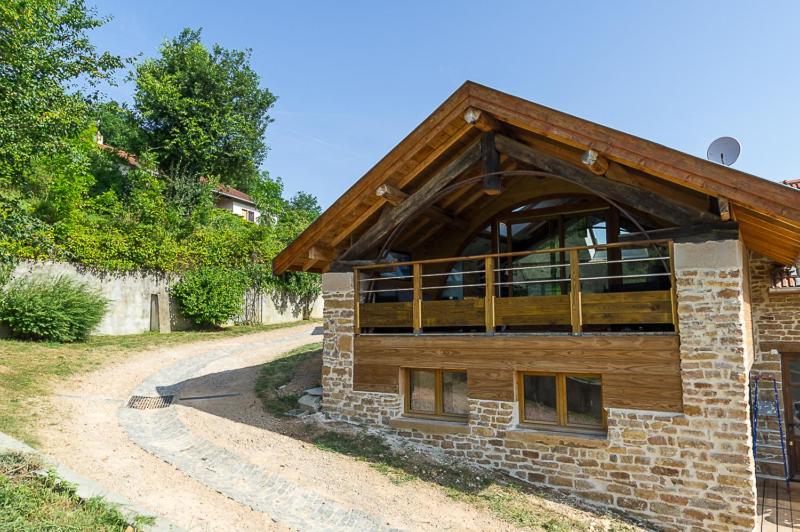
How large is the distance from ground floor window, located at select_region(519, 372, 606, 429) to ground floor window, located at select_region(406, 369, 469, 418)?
1070mm

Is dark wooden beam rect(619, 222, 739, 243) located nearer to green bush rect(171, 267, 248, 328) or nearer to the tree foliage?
the tree foliage

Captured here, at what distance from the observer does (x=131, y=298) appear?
16.0 m

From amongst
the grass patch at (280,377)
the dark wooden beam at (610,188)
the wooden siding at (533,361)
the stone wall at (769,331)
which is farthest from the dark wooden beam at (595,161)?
the grass patch at (280,377)

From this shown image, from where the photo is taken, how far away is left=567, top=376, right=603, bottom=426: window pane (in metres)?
7.15

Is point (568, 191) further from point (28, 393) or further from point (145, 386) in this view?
point (28, 393)

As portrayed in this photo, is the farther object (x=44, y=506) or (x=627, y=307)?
(x=627, y=307)

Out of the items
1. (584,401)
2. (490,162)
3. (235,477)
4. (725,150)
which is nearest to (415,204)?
(490,162)

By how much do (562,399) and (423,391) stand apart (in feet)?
7.82

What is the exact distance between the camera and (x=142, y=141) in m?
26.2

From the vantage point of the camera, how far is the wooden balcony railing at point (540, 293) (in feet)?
22.4

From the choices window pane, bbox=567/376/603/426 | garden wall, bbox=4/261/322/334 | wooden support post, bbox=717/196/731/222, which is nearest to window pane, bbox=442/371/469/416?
window pane, bbox=567/376/603/426

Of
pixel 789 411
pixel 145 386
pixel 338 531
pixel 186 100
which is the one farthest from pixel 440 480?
pixel 186 100

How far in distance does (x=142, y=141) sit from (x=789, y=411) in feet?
95.0

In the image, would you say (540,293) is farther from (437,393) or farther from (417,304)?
(437,393)
